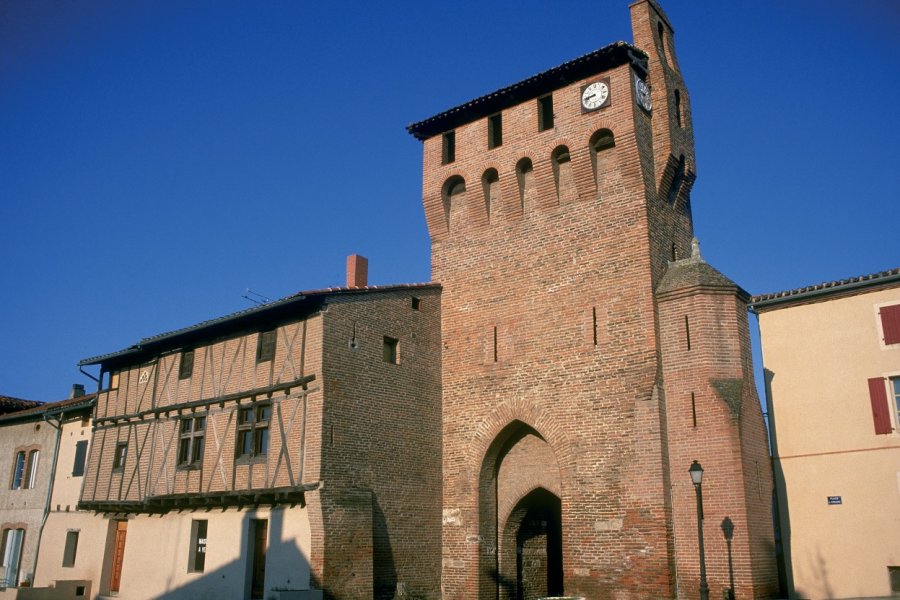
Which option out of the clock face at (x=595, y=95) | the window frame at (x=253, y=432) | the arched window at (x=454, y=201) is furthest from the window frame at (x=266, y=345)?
the clock face at (x=595, y=95)

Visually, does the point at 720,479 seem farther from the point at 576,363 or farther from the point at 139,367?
the point at 139,367

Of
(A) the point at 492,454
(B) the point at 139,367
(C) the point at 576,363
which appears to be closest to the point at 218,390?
(B) the point at 139,367

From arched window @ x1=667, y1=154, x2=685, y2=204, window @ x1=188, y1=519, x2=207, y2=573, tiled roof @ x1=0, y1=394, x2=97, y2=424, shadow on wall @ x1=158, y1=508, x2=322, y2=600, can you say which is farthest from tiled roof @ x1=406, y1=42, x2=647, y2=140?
tiled roof @ x1=0, y1=394, x2=97, y2=424

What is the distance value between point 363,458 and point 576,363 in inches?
222

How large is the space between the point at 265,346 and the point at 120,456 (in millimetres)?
7463

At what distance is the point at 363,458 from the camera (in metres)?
19.2

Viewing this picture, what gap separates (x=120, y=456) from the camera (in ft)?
81.0

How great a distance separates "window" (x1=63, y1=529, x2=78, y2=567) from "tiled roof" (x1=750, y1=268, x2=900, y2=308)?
21926mm

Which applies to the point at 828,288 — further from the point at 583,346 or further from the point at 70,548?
the point at 70,548

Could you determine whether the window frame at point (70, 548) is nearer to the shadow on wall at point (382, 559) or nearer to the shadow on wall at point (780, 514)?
the shadow on wall at point (382, 559)

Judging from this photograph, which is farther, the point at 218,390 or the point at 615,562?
the point at 218,390

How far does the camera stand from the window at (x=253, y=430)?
66.0ft

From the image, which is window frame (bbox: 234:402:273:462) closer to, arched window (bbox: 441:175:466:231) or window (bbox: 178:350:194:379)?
window (bbox: 178:350:194:379)

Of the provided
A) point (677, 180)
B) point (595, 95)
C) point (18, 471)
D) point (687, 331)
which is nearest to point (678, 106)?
point (677, 180)
